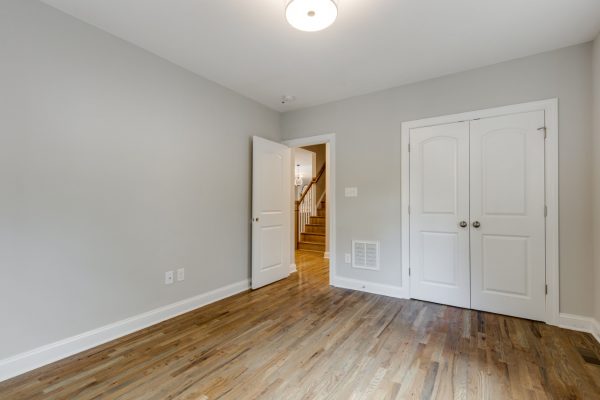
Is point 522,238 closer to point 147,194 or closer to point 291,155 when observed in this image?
point 291,155

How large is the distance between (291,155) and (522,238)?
310 centimetres

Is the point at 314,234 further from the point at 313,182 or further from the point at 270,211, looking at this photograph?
the point at 270,211

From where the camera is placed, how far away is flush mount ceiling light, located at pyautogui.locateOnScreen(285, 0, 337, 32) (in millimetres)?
1802

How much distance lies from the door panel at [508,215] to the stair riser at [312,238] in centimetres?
390

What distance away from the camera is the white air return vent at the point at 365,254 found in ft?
11.7

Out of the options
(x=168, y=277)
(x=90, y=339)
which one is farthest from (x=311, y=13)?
(x=90, y=339)

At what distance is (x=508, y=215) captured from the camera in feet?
9.17

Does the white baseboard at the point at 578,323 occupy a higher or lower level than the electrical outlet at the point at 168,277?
lower

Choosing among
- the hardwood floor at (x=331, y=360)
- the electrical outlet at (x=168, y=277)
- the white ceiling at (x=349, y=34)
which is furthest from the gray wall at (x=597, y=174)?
the electrical outlet at (x=168, y=277)

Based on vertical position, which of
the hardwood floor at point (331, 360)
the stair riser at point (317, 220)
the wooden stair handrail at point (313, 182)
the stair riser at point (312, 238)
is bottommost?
the hardwood floor at point (331, 360)

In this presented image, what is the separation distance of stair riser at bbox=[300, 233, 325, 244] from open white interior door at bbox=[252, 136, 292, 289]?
240 cm

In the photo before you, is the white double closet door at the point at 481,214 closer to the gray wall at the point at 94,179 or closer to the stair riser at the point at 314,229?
the gray wall at the point at 94,179

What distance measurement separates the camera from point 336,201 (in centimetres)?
388

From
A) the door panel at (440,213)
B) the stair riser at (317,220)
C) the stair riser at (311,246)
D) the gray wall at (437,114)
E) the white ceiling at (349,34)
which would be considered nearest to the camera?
the white ceiling at (349,34)
